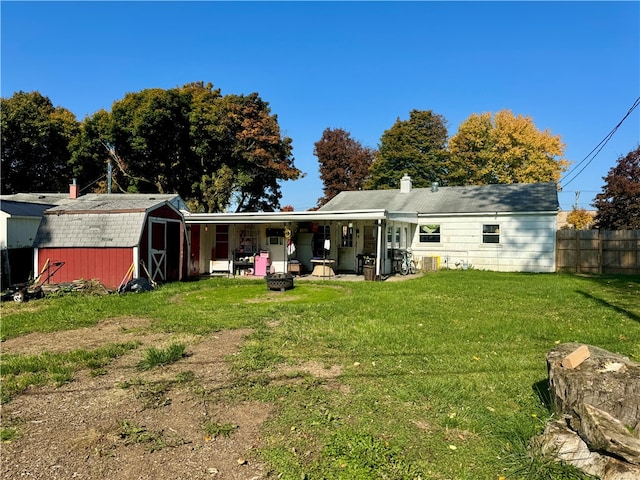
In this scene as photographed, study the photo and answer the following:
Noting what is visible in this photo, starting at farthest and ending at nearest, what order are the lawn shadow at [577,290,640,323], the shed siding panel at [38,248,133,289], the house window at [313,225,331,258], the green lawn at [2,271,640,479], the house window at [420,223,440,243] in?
the house window at [420,223,440,243] < the house window at [313,225,331,258] < the shed siding panel at [38,248,133,289] < the lawn shadow at [577,290,640,323] < the green lawn at [2,271,640,479]

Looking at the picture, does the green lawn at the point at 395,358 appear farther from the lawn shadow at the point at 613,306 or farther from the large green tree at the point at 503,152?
the large green tree at the point at 503,152

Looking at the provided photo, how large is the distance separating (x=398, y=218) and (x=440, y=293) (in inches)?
207

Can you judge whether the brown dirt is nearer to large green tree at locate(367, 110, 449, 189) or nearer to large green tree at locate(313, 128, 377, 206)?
large green tree at locate(367, 110, 449, 189)

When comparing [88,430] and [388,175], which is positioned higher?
[388,175]

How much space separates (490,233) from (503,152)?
16745 mm

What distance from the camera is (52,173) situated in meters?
27.7

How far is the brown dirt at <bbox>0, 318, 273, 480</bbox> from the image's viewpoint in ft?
9.45

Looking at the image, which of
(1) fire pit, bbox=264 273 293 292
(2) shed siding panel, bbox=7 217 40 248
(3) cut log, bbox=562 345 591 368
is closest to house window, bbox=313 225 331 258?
(1) fire pit, bbox=264 273 293 292

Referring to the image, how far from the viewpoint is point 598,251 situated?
16.2m

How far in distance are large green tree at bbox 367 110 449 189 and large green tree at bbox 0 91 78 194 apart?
2288 cm

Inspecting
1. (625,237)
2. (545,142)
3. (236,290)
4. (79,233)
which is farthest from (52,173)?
(545,142)

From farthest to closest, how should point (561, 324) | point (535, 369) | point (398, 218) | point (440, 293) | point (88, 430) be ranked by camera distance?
point (398, 218) < point (440, 293) < point (561, 324) < point (535, 369) < point (88, 430)

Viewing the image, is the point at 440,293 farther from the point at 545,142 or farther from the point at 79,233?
the point at 545,142

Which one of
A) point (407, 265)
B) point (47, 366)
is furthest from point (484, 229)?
point (47, 366)
